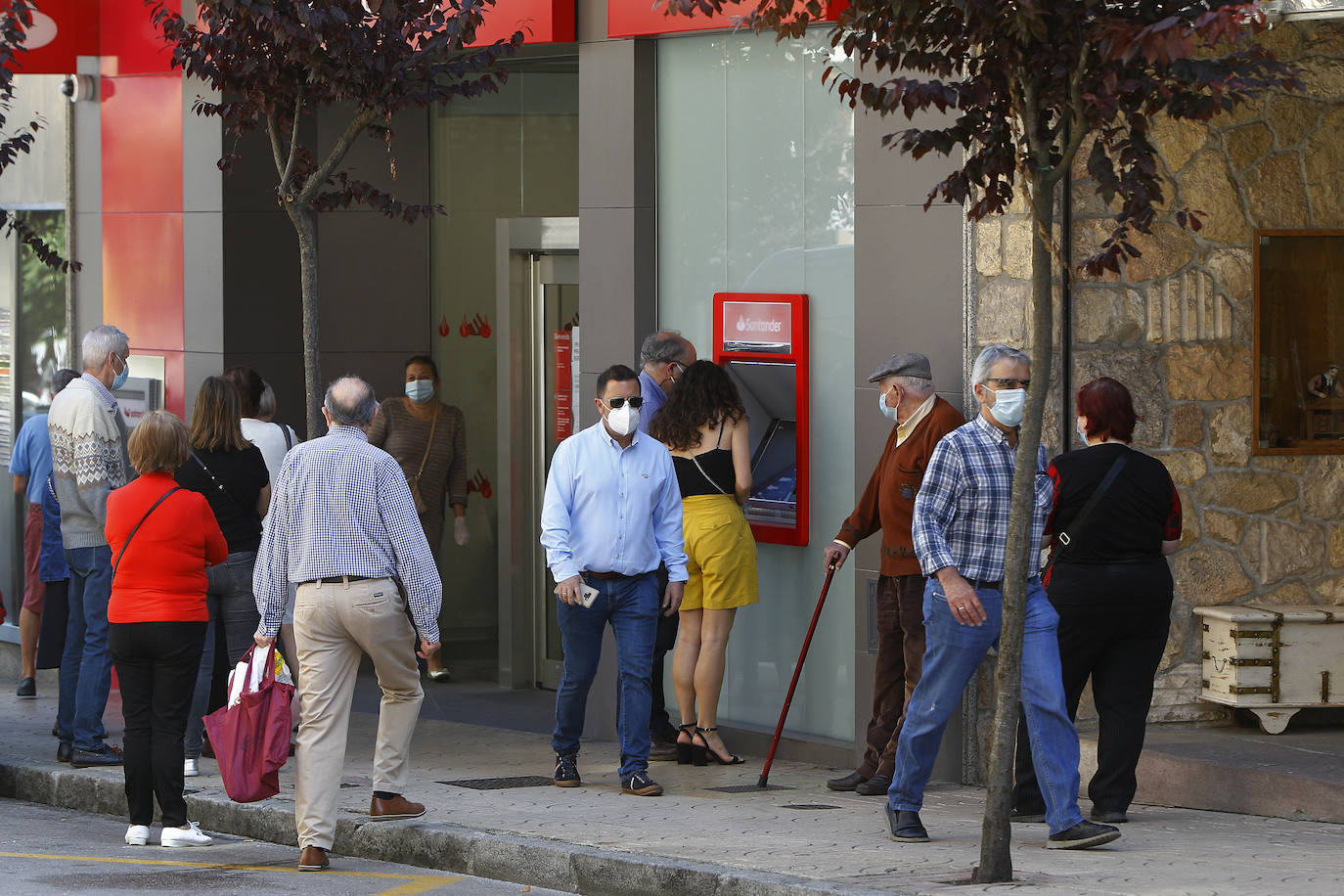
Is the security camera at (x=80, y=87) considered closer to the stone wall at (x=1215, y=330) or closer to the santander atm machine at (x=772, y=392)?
the santander atm machine at (x=772, y=392)

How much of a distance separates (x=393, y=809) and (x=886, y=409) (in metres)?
2.68

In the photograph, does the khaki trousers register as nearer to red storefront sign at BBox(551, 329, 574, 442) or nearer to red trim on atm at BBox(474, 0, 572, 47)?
red trim on atm at BBox(474, 0, 572, 47)

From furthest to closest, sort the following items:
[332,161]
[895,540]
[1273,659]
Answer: [332,161], [1273,659], [895,540]

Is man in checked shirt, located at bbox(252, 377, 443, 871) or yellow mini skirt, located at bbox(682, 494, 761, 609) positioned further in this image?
yellow mini skirt, located at bbox(682, 494, 761, 609)

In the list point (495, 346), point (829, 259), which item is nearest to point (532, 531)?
point (495, 346)

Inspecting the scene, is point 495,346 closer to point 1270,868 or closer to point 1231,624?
point 1231,624

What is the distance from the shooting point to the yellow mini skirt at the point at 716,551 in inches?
362

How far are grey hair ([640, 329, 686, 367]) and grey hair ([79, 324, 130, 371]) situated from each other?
2.56 m

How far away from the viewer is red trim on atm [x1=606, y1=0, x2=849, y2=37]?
945 cm

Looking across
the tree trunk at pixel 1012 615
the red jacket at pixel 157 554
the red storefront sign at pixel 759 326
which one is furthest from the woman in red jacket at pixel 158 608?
the tree trunk at pixel 1012 615

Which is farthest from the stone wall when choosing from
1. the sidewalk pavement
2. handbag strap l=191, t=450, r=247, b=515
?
handbag strap l=191, t=450, r=247, b=515

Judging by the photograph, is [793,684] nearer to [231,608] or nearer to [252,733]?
[252,733]

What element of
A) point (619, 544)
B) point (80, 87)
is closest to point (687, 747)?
point (619, 544)

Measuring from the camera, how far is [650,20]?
32.1 ft
